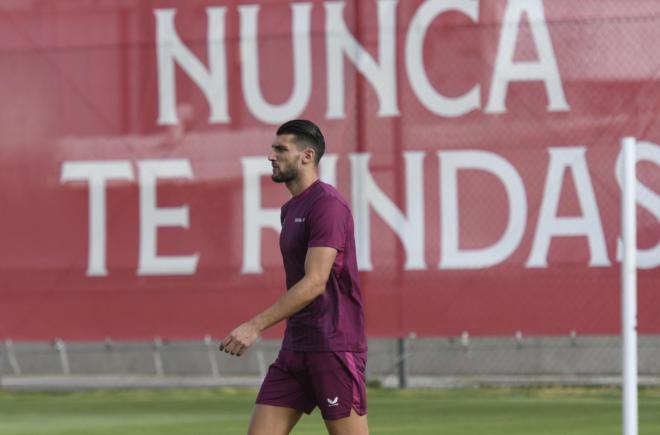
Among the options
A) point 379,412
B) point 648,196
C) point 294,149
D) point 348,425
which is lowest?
point 379,412

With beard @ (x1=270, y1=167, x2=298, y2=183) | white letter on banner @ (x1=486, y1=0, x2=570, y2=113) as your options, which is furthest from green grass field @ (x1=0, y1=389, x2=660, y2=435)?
beard @ (x1=270, y1=167, x2=298, y2=183)

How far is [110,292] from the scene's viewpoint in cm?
1512

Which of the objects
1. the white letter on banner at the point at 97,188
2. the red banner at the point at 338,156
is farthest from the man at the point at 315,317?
the white letter on banner at the point at 97,188

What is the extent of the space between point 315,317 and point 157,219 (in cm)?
840

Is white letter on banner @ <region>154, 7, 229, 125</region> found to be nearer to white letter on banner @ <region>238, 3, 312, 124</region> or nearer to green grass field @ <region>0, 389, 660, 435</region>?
white letter on banner @ <region>238, 3, 312, 124</region>

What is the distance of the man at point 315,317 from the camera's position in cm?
675

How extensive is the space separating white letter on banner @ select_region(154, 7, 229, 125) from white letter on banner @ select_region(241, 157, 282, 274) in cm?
54

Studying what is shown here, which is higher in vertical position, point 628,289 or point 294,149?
point 294,149

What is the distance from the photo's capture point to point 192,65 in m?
15.1

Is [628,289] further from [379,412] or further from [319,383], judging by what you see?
[379,412]

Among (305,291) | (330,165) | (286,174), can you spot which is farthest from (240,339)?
(330,165)

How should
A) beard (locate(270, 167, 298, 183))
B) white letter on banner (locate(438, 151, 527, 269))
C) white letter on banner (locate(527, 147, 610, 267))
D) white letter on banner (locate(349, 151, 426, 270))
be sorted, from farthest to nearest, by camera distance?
white letter on banner (locate(349, 151, 426, 270)) < white letter on banner (locate(438, 151, 527, 269)) < white letter on banner (locate(527, 147, 610, 267)) < beard (locate(270, 167, 298, 183))

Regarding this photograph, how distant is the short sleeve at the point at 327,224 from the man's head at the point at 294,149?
0.72ft

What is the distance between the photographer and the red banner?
14.2m
